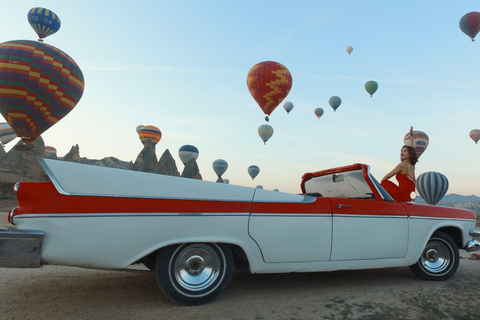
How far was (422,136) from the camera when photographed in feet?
104

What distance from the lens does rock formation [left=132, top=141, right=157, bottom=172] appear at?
7019 cm

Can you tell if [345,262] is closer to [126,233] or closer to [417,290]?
[417,290]

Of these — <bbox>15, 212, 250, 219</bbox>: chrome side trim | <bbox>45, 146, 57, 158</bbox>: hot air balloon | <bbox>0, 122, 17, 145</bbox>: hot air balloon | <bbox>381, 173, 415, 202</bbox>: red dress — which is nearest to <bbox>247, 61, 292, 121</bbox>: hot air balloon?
<bbox>381, 173, 415, 202</bbox>: red dress

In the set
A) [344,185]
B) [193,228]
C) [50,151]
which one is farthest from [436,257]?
[50,151]

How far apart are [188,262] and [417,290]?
2.71 metres

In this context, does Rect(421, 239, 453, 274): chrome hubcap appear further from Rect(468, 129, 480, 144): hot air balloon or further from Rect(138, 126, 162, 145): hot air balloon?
Rect(138, 126, 162, 145): hot air balloon

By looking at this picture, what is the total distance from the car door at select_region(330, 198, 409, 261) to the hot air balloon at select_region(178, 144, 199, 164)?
56.9m

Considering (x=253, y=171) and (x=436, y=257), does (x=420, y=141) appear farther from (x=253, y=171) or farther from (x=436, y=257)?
(x=436, y=257)

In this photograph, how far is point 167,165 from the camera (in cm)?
7412

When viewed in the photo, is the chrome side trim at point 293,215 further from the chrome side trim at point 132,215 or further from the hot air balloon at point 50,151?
the hot air balloon at point 50,151

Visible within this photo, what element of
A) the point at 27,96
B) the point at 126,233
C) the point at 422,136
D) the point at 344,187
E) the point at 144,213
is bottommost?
the point at 126,233

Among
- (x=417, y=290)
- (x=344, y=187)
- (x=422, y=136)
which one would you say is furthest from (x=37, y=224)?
(x=422, y=136)

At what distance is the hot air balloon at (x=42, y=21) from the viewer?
2548 centimetres

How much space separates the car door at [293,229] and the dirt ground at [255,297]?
478 mm
